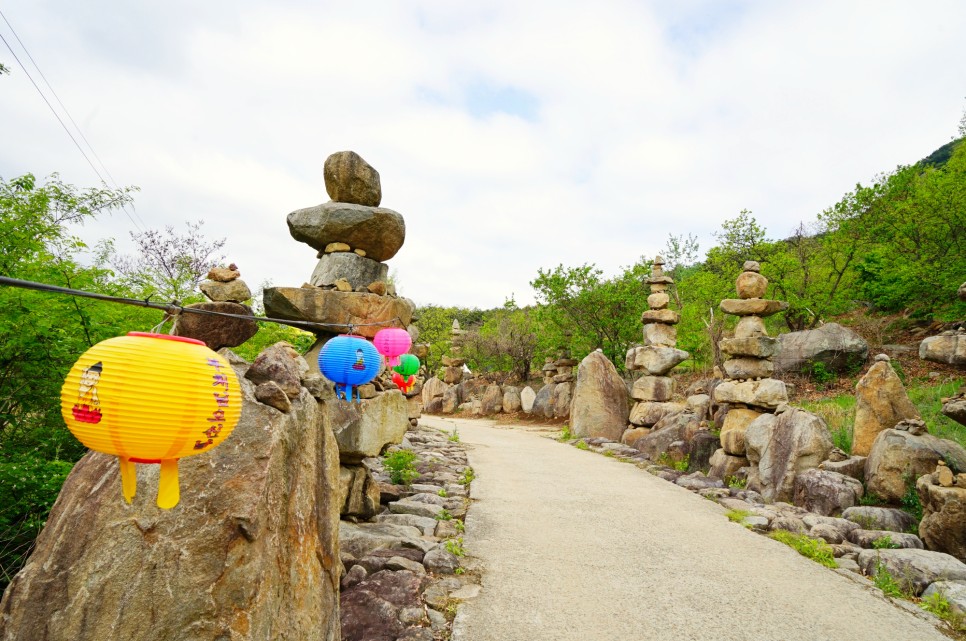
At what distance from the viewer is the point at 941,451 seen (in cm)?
534

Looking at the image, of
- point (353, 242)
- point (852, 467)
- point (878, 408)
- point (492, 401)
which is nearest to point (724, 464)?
point (852, 467)

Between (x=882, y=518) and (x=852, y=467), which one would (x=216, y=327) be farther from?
Answer: (x=852, y=467)

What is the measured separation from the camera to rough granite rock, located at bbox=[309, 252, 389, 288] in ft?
24.3

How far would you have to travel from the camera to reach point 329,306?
22.7ft

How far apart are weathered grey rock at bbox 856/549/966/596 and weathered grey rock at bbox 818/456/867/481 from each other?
1.87 meters

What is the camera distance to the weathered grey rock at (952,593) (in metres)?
3.51

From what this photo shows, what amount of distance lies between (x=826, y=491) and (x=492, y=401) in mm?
15118

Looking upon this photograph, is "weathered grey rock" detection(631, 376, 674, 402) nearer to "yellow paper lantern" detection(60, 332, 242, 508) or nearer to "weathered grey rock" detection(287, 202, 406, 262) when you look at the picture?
"weathered grey rock" detection(287, 202, 406, 262)

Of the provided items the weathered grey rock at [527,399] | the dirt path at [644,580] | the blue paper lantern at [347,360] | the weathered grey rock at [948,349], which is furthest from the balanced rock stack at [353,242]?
the weathered grey rock at [527,399]

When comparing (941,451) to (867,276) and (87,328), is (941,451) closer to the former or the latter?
(87,328)

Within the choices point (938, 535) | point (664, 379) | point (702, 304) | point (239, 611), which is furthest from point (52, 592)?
point (702, 304)

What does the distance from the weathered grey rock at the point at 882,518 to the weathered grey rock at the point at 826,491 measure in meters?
0.33

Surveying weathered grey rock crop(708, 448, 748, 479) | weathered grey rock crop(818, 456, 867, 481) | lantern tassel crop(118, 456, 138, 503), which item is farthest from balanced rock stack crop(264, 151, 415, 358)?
weathered grey rock crop(818, 456, 867, 481)

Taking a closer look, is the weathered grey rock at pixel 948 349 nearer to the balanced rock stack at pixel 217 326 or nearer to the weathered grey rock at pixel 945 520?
the weathered grey rock at pixel 945 520
